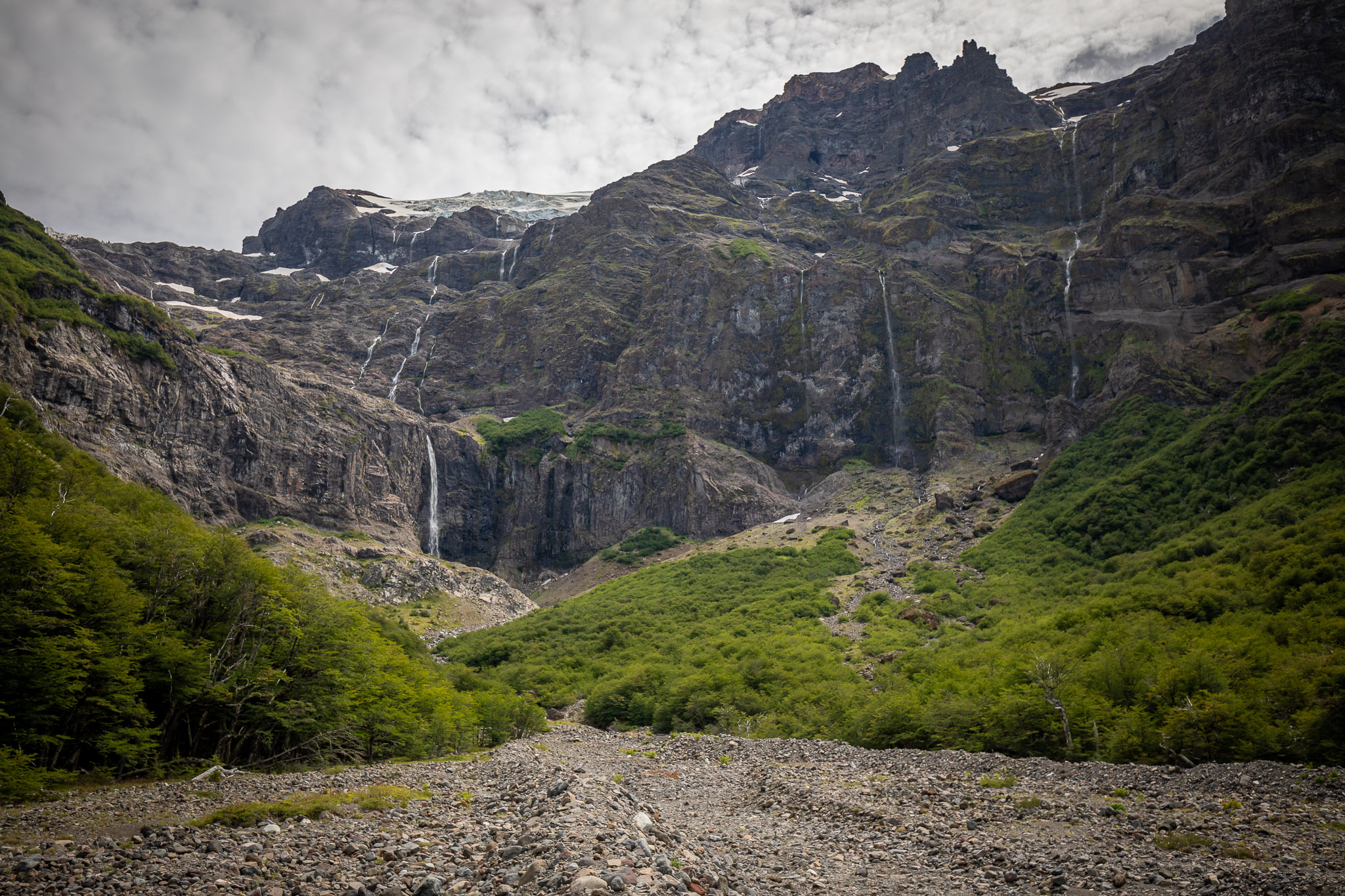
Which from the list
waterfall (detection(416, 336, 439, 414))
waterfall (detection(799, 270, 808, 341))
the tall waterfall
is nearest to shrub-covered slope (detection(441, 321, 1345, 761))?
the tall waterfall

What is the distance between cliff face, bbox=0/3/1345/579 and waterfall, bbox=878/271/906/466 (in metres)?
0.72

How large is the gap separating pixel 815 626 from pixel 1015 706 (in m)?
44.2

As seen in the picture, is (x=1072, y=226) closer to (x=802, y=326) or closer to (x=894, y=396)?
(x=894, y=396)

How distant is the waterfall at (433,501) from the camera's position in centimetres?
15038

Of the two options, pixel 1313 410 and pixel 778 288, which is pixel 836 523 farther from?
pixel 778 288

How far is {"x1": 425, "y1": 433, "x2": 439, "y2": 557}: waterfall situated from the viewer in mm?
150375

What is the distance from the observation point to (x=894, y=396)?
16550 centimetres

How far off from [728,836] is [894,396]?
157 metres

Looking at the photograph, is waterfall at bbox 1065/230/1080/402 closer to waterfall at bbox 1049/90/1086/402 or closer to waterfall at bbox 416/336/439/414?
waterfall at bbox 1049/90/1086/402

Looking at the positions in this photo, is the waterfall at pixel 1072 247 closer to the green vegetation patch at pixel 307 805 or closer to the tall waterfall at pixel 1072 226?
the tall waterfall at pixel 1072 226

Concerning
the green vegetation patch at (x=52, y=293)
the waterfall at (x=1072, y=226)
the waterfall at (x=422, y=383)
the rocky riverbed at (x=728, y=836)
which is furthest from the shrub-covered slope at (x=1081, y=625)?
the waterfall at (x=422, y=383)

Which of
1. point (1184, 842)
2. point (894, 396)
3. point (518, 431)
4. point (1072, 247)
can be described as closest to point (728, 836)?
point (1184, 842)

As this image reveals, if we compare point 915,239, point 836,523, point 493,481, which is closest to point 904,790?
point 836,523

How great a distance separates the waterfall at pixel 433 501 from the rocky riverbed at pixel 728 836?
12883 cm
